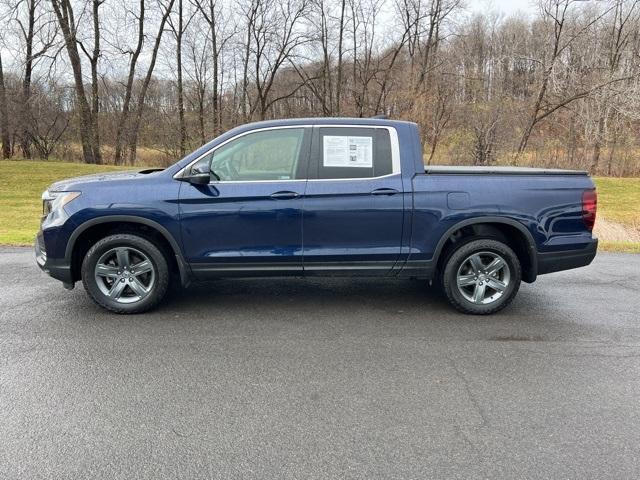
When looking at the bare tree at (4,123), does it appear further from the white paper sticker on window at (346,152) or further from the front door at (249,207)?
the white paper sticker on window at (346,152)

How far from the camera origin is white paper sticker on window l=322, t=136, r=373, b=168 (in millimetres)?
4691

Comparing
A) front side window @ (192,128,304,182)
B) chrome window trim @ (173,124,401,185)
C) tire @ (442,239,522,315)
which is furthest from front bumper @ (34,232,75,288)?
tire @ (442,239,522,315)

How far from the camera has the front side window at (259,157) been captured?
15.3 ft

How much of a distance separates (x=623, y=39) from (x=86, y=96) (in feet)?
113

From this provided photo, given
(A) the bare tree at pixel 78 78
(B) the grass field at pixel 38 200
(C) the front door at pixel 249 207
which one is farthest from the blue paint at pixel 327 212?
→ (A) the bare tree at pixel 78 78

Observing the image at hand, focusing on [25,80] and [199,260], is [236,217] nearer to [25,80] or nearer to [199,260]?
[199,260]

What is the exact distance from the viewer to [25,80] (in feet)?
94.9

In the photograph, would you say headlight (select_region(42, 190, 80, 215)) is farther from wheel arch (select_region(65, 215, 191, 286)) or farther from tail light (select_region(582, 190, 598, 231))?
tail light (select_region(582, 190, 598, 231))

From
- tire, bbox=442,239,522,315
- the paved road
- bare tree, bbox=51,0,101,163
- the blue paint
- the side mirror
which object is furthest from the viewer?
bare tree, bbox=51,0,101,163

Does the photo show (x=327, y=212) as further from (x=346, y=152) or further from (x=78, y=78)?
(x=78, y=78)

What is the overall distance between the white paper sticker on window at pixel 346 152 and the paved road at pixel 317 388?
1.51m

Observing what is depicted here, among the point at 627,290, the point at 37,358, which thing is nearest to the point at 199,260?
the point at 37,358

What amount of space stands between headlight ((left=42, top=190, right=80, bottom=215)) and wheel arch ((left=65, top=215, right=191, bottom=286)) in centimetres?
28

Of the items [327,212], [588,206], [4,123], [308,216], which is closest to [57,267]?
[308,216]
